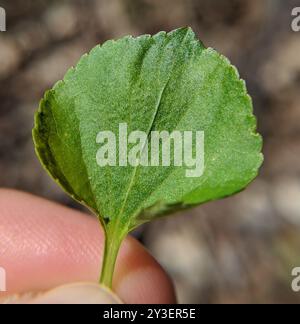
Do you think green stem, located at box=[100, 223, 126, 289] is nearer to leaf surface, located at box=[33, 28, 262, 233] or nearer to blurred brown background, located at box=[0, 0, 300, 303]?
leaf surface, located at box=[33, 28, 262, 233]

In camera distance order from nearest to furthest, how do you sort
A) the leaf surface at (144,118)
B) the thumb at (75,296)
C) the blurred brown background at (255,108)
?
1. the leaf surface at (144,118)
2. the thumb at (75,296)
3. the blurred brown background at (255,108)

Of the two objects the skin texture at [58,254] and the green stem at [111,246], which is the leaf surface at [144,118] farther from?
the skin texture at [58,254]

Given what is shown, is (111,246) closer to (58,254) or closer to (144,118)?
(144,118)

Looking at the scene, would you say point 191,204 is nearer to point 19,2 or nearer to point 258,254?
point 258,254

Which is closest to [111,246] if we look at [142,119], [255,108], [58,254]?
[142,119]

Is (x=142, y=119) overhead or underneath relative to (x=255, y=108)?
underneath

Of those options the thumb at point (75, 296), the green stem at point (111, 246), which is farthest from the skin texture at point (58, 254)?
the green stem at point (111, 246)

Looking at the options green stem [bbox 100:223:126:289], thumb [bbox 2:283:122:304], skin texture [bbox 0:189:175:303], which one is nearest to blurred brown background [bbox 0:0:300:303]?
skin texture [bbox 0:189:175:303]
